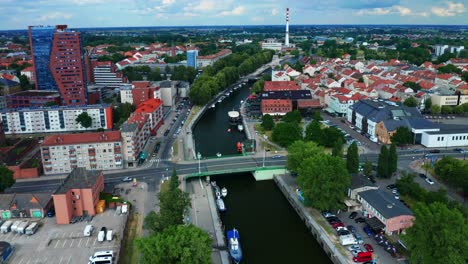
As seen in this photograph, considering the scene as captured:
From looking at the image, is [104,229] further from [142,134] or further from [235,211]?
[142,134]

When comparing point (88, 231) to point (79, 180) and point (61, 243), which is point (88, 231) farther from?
point (79, 180)

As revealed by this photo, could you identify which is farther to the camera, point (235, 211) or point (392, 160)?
point (392, 160)

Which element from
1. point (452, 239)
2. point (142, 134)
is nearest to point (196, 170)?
point (142, 134)

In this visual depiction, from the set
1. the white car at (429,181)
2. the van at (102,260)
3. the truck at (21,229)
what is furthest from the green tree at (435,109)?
the truck at (21,229)

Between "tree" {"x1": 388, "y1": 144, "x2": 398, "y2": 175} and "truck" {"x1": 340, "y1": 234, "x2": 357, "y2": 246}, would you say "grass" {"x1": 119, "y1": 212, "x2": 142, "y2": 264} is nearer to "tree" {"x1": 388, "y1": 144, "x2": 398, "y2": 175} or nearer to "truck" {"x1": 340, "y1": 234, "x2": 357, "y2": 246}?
"truck" {"x1": 340, "y1": 234, "x2": 357, "y2": 246}

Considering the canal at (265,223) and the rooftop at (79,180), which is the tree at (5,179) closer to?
the rooftop at (79,180)
